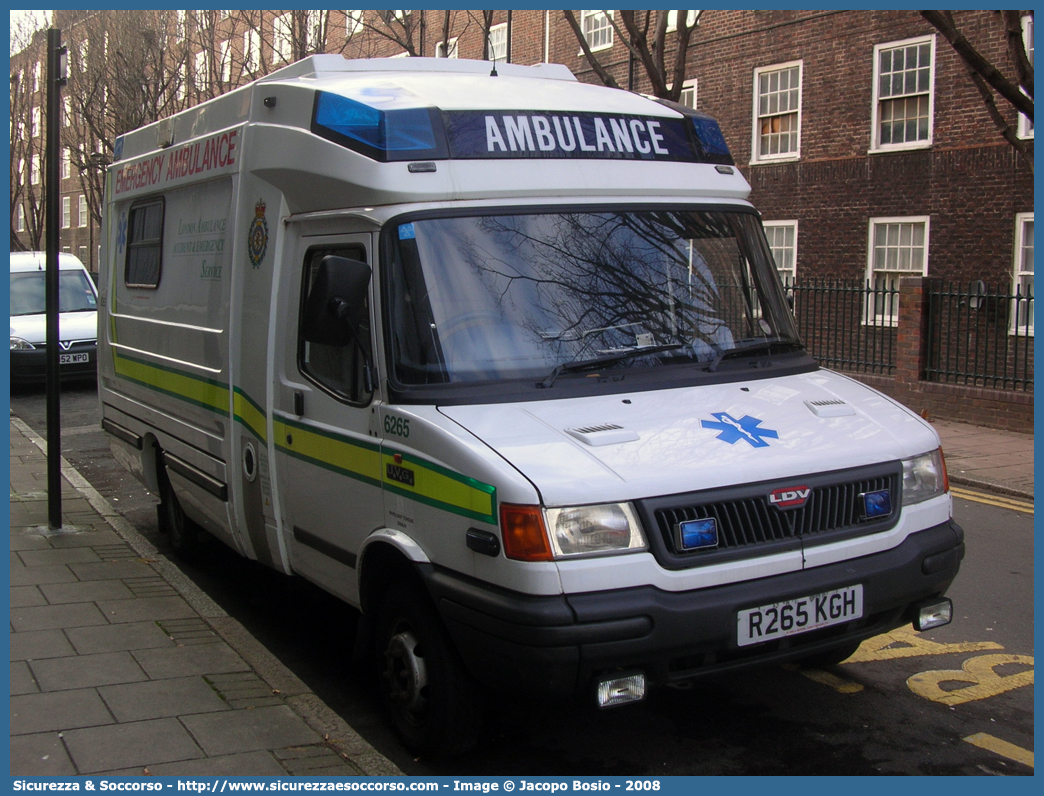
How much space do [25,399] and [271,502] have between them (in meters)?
12.9

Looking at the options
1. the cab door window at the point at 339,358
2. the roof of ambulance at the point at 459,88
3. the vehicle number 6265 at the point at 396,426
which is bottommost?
the vehicle number 6265 at the point at 396,426

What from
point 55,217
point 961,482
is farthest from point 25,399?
point 961,482

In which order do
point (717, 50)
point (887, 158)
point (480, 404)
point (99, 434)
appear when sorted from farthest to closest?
point (717, 50) → point (887, 158) → point (99, 434) → point (480, 404)

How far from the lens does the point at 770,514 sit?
401 centimetres

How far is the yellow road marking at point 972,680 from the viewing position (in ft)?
16.3

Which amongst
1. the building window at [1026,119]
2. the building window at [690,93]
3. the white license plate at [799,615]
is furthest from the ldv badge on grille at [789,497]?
the building window at [690,93]

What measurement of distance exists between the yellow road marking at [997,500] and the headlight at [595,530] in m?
6.84

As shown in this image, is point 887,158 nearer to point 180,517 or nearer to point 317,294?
point 180,517

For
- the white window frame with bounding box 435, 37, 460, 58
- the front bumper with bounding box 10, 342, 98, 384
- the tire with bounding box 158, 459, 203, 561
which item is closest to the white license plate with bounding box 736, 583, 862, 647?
the tire with bounding box 158, 459, 203, 561

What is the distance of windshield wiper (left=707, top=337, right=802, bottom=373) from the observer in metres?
4.74

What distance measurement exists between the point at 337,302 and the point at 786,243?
19.2m

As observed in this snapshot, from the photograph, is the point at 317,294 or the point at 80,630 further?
the point at 80,630

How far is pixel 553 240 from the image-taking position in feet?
15.1

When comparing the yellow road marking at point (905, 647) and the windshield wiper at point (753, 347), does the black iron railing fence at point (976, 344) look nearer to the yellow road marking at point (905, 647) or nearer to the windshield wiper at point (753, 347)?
the yellow road marking at point (905, 647)
